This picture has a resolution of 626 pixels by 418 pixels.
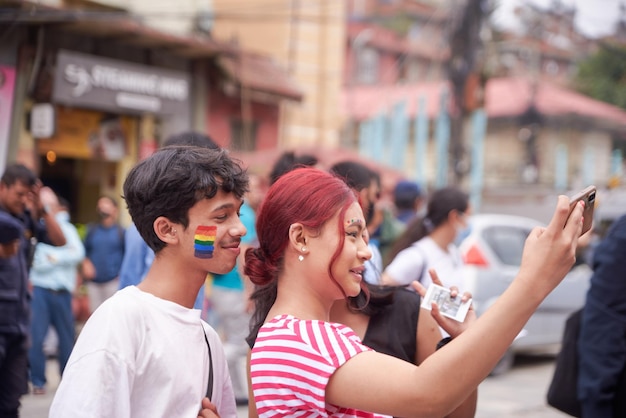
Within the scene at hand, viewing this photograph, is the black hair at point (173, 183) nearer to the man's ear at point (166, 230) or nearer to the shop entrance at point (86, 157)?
the man's ear at point (166, 230)

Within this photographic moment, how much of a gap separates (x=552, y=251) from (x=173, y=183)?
0.90 m

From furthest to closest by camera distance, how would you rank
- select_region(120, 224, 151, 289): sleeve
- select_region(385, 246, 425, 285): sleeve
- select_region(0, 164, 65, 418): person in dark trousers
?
select_region(385, 246, 425, 285): sleeve → select_region(120, 224, 151, 289): sleeve → select_region(0, 164, 65, 418): person in dark trousers

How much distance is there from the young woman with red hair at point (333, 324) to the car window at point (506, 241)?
744 cm

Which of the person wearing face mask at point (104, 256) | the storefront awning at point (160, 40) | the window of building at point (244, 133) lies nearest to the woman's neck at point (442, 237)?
the person wearing face mask at point (104, 256)

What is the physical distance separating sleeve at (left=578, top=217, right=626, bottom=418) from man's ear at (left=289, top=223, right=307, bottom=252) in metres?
2.02

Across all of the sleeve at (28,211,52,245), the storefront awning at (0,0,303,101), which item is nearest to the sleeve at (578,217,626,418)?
the sleeve at (28,211,52,245)

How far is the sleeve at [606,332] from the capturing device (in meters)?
3.45

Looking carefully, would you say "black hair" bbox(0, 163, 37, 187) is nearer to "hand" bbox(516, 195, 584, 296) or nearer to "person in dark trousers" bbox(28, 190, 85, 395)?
"person in dark trousers" bbox(28, 190, 85, 395)

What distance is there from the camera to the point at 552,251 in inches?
61.6

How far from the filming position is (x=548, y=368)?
9.83 m

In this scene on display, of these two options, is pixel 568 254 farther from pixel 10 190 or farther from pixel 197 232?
pixel 10 190

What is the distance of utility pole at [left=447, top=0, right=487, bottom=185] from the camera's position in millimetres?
14273

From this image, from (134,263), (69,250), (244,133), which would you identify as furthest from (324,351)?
(244,133)

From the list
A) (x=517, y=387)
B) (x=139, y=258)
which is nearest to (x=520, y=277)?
(x=139, y=258)
